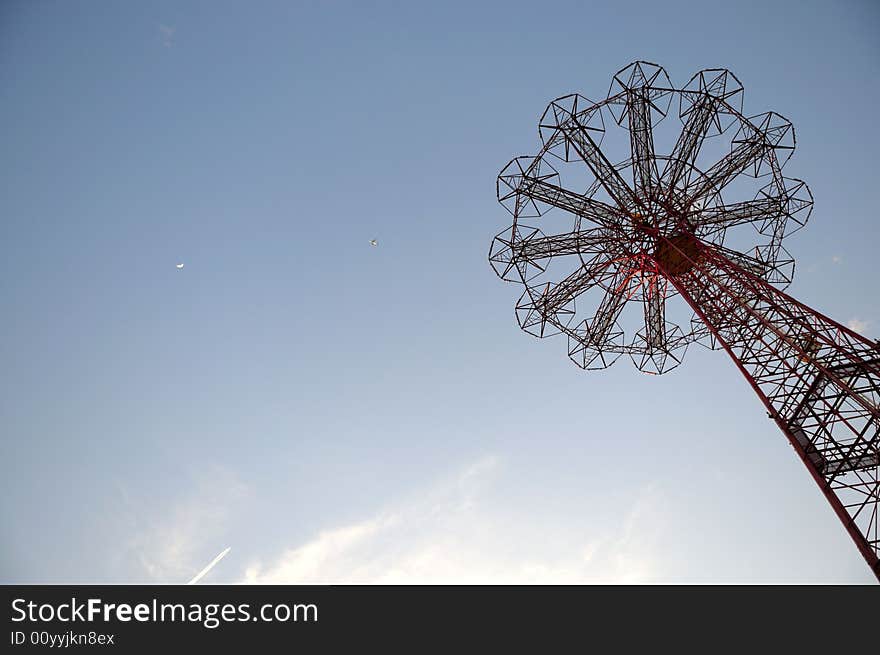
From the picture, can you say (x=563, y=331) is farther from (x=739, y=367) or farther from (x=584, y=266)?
(x=739, y=367)

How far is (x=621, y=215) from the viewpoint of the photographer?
17266mm

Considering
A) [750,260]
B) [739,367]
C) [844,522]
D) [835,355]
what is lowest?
[844,522]

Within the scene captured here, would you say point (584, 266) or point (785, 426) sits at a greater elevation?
point (584, 266)

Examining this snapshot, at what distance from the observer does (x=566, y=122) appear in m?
15.8

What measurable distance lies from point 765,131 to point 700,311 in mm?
7195

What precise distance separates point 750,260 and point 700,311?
18.3ft

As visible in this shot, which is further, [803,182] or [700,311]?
[803,182]

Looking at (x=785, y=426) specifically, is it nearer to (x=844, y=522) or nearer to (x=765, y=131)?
(x=844, y=522)

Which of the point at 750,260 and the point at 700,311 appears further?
the point at 750,260
